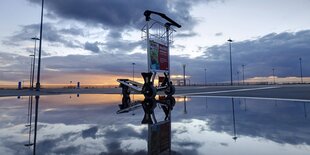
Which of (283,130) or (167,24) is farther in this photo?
(167,24)

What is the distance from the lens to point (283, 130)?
468 centimetres

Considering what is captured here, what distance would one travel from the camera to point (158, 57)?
38.9 feet

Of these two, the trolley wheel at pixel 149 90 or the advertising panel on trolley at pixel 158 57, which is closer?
the trolley wheel at pixel 149 90

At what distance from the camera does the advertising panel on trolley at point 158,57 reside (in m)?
11.2

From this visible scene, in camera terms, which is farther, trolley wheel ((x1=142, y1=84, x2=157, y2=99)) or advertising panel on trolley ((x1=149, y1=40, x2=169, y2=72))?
advertising panel on trolley ((x1=149, y1=40, x2=169, y2=72))

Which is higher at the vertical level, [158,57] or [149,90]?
[158,57]

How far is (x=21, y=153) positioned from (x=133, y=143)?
1758mm

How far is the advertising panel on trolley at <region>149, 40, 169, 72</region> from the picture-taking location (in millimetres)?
11220

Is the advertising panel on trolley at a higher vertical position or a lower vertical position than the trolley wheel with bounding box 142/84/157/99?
higher

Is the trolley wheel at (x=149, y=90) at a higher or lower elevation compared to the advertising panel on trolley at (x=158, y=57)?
→ lower

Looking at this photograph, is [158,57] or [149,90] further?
[158,57]

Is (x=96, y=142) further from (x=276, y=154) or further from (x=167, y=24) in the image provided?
(x=167, y=24)

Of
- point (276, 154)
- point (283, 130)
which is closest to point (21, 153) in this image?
point (276, 154)

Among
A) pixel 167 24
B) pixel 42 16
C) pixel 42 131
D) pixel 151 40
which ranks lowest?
pixel 42 131
